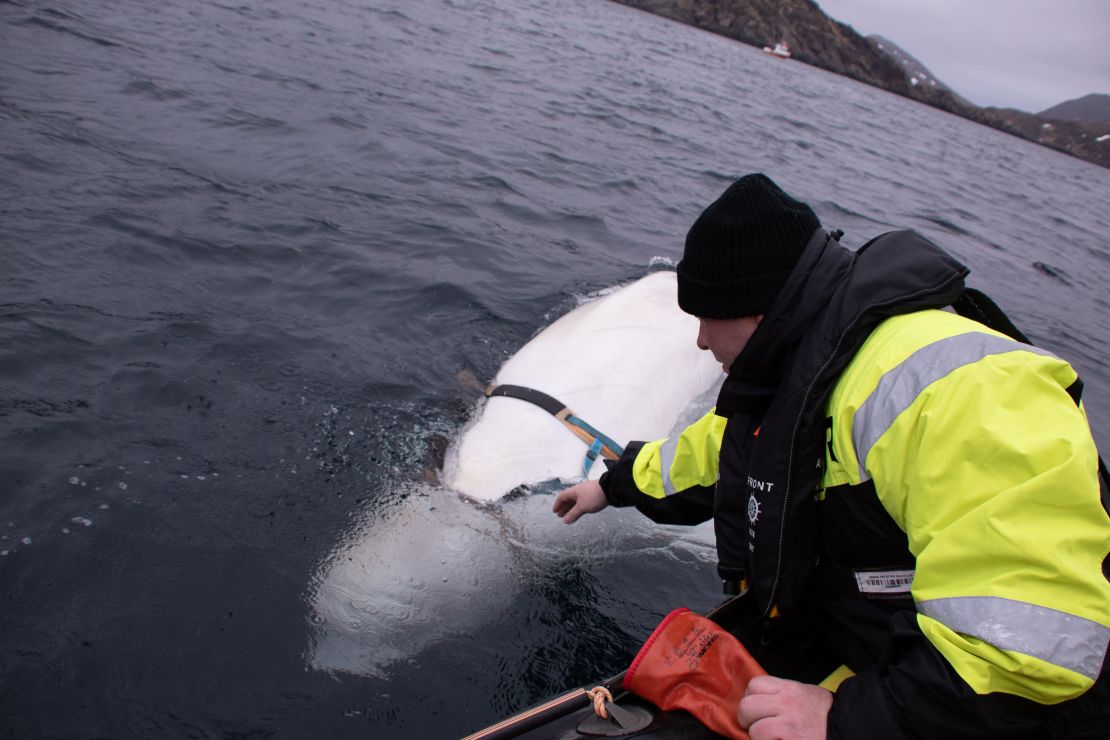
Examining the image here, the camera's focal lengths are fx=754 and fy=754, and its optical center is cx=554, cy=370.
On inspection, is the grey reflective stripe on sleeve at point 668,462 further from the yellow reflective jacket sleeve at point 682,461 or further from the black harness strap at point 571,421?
the black harness strap at point 571,421

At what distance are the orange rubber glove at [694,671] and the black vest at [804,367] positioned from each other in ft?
0.58

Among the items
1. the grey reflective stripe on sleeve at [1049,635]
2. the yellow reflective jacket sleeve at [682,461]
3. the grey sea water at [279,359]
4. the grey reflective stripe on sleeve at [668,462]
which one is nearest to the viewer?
the grey reflective stripe on sleeve at [1049,635]

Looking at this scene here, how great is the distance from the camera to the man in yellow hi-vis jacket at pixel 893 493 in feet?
4.96

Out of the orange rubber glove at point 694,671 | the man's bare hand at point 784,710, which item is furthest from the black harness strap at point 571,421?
the man's bare hand at point 784,710

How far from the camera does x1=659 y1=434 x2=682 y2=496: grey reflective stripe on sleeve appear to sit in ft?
9.71

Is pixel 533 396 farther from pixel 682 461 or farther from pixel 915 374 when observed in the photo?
pixel 915 374

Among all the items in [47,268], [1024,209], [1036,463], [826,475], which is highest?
[1024,209]

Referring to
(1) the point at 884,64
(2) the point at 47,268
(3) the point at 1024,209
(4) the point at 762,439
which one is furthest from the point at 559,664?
(1) the point at 884,64

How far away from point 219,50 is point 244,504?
10.8 metres

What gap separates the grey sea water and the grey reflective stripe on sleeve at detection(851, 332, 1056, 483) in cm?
208

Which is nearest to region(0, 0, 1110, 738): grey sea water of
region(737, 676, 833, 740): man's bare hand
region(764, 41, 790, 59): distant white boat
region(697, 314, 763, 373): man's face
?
region(737, 676, 833, 740): man's bare hand

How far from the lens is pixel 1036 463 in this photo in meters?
1.52

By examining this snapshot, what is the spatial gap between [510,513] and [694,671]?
6.10 ft

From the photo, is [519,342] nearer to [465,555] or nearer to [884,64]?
[465,555]
